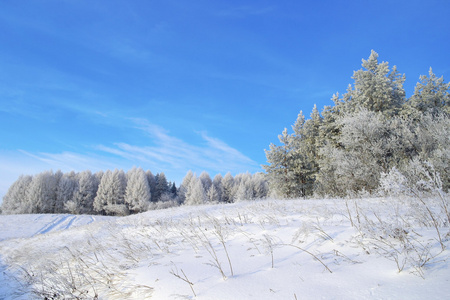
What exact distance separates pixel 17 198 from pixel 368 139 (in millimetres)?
68228

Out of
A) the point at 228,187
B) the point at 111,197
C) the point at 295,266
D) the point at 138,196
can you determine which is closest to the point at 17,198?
the point at 111,197

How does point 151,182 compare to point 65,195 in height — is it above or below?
above

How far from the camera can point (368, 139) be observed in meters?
18.8

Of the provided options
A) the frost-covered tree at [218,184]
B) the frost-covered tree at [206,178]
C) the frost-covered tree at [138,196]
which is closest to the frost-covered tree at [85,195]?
the frost-covered tree at [138,196]

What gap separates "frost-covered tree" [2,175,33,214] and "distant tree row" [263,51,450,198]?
177 ft

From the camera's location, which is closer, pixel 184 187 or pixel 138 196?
pixel 138 196

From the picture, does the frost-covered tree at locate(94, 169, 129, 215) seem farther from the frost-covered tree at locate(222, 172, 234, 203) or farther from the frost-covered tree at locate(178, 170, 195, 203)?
the frost-covered tree at locate(222, 172, 234, 203)

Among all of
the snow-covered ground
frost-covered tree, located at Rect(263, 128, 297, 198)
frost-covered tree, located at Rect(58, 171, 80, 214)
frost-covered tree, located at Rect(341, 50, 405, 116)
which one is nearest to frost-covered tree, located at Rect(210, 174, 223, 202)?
frost-covered tree, located at Rect(58, 171, 80, 214)

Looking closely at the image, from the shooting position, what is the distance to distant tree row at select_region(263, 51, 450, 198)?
17669 mm

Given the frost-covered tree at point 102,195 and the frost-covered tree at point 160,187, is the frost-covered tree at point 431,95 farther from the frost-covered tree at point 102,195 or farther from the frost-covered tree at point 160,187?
the frost-covered tree at point 160,187

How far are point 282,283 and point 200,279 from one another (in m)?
1.07

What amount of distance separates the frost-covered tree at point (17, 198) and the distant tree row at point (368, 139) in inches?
2118

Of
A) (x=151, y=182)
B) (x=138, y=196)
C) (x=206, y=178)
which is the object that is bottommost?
(x=138, y=196)

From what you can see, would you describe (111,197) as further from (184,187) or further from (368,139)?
(368,139)
